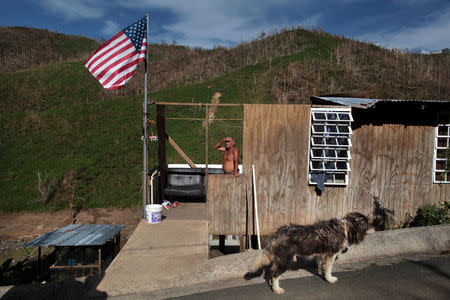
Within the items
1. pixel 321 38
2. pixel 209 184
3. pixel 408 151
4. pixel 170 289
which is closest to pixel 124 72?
pixel 209 184

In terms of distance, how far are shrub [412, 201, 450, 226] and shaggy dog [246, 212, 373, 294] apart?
348 centimetres

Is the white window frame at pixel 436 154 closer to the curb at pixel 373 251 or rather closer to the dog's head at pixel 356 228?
the curb at pixel 373 251

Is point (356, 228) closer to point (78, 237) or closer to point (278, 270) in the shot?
point (278, 270)

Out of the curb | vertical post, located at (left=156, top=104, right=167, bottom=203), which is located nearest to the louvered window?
the curb

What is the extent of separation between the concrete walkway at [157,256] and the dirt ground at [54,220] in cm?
518

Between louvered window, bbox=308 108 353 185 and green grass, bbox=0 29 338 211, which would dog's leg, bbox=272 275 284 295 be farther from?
green grass, bbox=0 29 338 211

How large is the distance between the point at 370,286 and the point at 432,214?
3.77 m

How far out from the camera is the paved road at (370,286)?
14.0 ft

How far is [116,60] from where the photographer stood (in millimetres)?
6703

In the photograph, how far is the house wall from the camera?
297 inches

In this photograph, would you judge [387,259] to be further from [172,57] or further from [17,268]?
[172,57]

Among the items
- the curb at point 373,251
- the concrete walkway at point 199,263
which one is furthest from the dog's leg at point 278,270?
the curb at point 373,251

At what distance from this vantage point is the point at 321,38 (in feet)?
115

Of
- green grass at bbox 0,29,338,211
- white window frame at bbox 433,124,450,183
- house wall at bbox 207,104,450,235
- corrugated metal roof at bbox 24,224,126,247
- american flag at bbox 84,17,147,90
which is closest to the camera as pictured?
american flag at bbox 84,17,147,90
